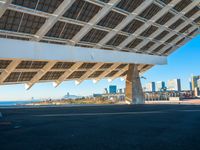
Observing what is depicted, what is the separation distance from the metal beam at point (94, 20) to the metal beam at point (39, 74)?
240 inches

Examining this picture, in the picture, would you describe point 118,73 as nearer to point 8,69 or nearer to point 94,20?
point 94,20

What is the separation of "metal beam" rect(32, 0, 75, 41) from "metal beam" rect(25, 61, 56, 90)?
24.2ft

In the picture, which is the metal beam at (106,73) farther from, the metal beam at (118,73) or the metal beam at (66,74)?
the metal beam at (66,74)

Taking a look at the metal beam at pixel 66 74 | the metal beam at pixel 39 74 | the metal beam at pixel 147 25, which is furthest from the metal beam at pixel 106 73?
the metal beam at pixel 39 74

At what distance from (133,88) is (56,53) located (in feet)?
52.8

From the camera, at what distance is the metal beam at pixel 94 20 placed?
2103cm

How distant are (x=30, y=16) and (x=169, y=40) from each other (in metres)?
24.2

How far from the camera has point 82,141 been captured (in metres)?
6.45

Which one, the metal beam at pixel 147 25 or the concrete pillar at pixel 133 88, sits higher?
the metal beam at pixel 147 25

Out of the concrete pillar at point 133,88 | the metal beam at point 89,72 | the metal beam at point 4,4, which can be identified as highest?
the metal beam at point 4,4

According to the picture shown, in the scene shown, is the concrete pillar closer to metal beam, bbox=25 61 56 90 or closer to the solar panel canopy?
the solar panel canopy

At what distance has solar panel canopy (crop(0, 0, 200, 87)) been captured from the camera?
1936 centimetres

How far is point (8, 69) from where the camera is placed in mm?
27047

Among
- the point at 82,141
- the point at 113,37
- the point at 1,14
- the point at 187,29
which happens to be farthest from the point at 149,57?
the point at 82,141
